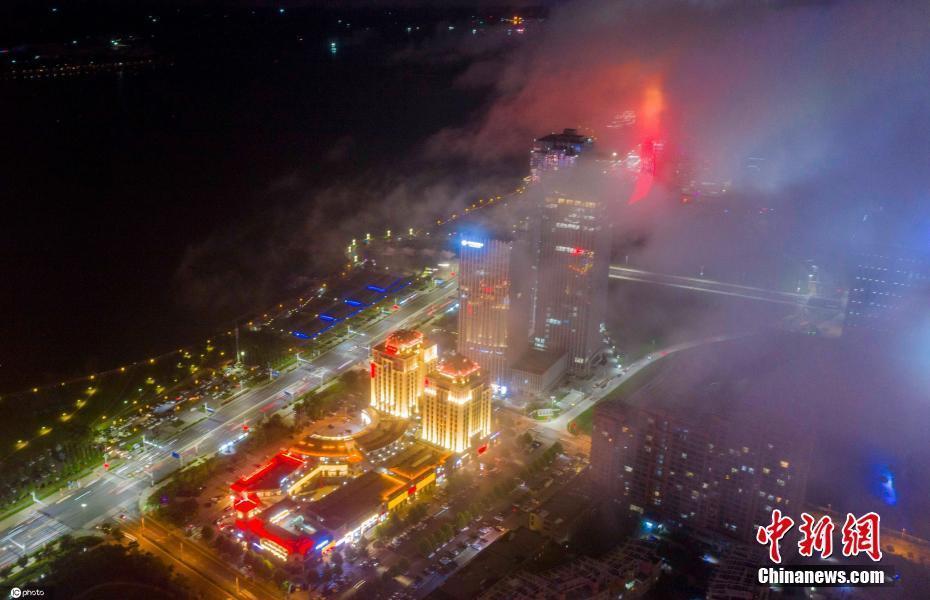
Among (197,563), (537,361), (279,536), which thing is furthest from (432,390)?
(197,563)

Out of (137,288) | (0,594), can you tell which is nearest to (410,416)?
(0,594)

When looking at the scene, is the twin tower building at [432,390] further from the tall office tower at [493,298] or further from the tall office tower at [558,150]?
the tall office tower at [558,150]

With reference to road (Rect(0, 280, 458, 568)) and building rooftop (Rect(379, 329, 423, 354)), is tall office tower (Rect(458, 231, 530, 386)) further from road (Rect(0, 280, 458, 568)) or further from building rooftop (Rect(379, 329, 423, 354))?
Result: road (Rect(0, 280, 458, 568))

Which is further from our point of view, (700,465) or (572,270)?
(572,270)

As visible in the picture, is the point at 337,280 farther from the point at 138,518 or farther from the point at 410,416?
the point at 138,518

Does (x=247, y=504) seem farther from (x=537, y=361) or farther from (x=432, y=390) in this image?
(x=537, y=361)

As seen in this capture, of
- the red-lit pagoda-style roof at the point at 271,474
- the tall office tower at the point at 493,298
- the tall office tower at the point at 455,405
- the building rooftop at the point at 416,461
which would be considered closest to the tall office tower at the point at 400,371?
the tall office tower at the point at 455,405

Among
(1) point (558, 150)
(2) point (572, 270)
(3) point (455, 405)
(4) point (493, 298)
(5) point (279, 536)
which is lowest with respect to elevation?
(5) point (279, 536)
